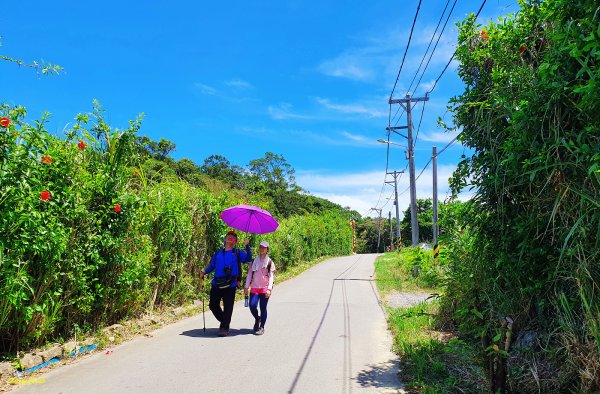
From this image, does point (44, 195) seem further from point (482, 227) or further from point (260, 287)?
point (482, 227)

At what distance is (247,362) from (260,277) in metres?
2.17

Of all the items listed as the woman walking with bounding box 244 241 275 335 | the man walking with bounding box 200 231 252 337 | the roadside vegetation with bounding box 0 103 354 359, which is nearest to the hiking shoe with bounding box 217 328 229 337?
the man walking with bounding box 200 231 252 337

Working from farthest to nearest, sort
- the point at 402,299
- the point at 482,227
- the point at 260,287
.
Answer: the point at 402,299 < the point at 260,287 < the point at 482,227

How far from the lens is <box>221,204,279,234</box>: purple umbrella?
27.4 feet

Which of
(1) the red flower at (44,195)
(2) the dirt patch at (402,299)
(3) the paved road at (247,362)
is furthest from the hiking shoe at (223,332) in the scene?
(2) the dirt patch at (402,299)

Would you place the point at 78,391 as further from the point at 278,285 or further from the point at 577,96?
the point at 278,285

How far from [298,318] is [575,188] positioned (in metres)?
7.01

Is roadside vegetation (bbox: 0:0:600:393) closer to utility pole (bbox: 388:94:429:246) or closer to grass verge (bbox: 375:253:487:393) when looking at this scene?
grass verge (bbox: 375:253:487:393)

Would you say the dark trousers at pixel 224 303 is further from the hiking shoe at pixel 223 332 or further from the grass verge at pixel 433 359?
the grass verge at pixel 433 359

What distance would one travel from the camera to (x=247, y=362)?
593 cm

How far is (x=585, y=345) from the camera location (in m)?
3.65

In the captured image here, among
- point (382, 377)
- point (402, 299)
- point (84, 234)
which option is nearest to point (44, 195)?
point (84, 234)

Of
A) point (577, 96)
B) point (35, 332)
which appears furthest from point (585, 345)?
point (35, 332)

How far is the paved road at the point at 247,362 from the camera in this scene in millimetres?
4941
